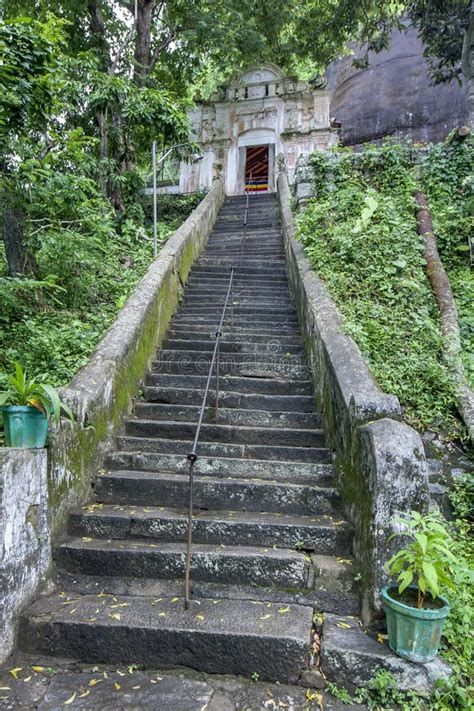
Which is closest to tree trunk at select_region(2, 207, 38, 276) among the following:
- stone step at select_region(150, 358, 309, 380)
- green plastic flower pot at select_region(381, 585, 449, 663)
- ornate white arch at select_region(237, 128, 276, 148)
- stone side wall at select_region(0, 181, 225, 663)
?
stone side wall at select_region(0, 181, 225, 663)

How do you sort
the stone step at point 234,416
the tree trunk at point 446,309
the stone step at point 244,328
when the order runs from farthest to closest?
the stone step at point 244,328, the tree trunk at point 446,309, the stone step at point 234,416

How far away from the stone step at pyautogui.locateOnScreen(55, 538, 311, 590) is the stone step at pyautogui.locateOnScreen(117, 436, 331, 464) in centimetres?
98

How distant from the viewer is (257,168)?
715 inches

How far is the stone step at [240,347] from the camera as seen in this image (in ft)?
18.6

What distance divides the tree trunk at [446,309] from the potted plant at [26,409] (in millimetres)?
3801

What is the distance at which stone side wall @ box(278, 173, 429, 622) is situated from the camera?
2715mm

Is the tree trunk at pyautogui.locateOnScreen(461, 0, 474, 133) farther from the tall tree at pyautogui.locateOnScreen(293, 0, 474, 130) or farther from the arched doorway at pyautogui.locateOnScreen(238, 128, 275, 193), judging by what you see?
the arched doorway at pyautogui.locateOnScreen(238, 128, 275, 193)

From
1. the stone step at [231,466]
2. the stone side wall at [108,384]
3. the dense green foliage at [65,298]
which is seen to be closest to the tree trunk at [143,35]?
the dense green foliage at [65,298]

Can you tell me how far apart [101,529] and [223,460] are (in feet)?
3.50

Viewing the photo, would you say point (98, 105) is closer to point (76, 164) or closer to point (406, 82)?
point (76, 164)

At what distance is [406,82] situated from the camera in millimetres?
19891

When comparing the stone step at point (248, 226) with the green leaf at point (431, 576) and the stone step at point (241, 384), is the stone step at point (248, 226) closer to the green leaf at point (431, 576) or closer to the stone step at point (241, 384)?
the stone step at point (241, 384)

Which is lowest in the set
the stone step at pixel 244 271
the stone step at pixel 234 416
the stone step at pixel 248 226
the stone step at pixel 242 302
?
the stone step at pixel 234 416

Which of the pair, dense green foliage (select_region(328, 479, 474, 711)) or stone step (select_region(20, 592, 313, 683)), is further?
stone step (select_region(20, 592, 313, 683))
